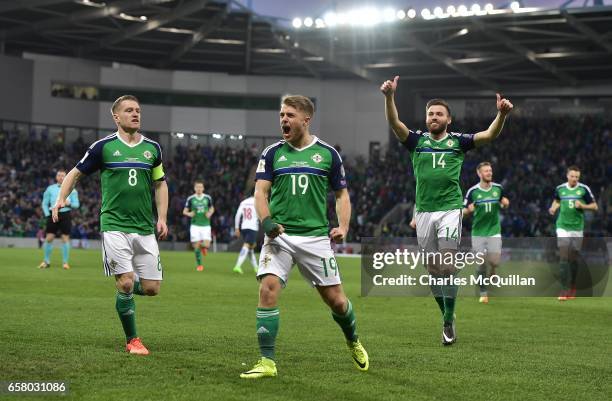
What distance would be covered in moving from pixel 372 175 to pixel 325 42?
8119mm

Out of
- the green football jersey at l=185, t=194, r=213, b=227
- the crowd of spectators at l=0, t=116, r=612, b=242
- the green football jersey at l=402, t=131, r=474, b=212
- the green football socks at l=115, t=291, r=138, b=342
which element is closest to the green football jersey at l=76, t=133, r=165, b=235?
the green football socks at l=115, t=291, r=138, b=342

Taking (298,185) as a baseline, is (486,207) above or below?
below

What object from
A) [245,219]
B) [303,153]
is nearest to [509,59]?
[245,219]

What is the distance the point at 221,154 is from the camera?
5400 cm

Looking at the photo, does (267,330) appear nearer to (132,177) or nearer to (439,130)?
(132,177)

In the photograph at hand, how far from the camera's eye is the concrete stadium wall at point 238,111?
53.0 m

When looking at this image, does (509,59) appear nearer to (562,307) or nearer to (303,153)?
(562,307)

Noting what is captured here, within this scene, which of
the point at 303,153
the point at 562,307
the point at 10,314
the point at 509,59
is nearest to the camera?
the point at 303,153

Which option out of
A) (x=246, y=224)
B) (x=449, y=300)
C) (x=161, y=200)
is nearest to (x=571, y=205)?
(x=449, y=300)

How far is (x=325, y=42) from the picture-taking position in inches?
1874

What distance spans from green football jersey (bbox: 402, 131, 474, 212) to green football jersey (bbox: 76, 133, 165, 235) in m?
3.34

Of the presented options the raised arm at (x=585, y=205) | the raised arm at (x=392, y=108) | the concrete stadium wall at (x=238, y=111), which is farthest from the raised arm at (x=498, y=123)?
the concrete stadium wall at (x=238, y=111)

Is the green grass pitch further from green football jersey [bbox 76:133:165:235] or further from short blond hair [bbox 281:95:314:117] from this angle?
short blond hair [bbox 281:95:314:117]

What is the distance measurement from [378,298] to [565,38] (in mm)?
29036
